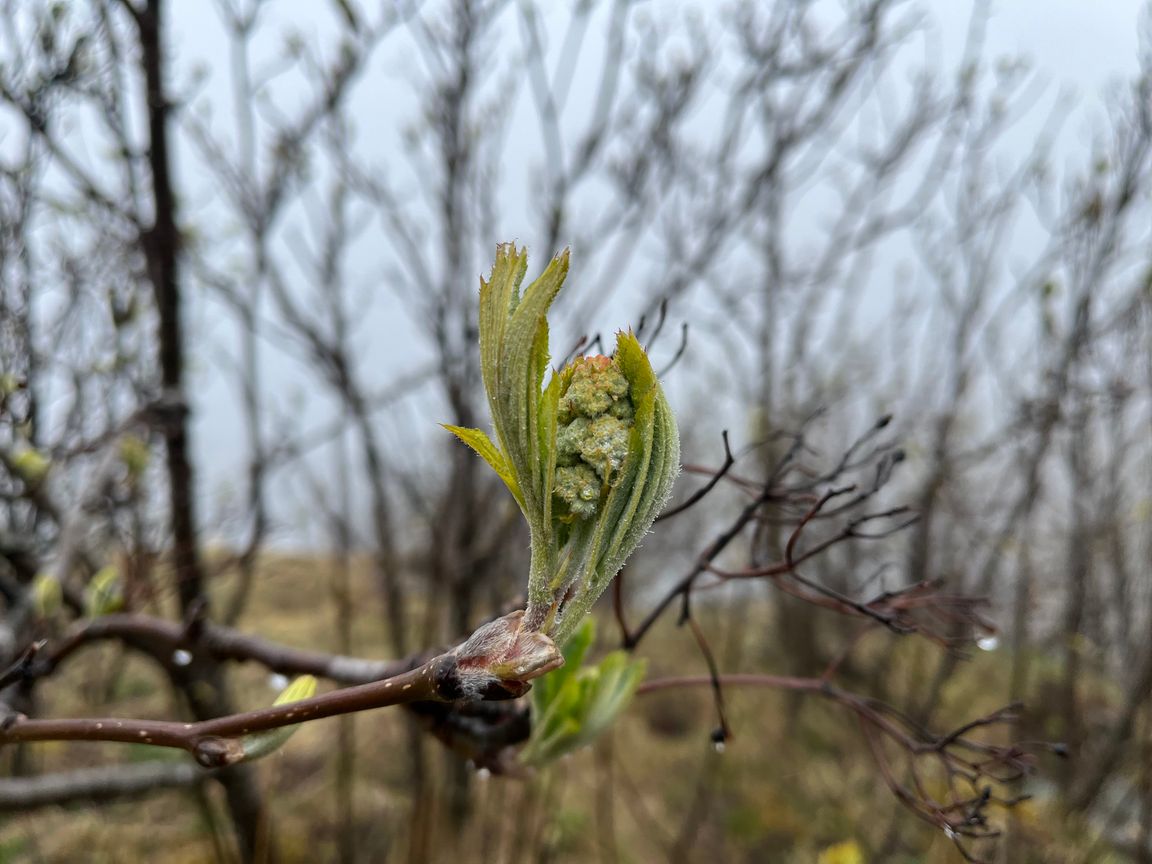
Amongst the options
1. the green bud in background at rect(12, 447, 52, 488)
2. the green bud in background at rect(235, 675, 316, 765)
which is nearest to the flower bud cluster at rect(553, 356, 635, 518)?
the green bud in background at rect(235, 675, 316, 765)

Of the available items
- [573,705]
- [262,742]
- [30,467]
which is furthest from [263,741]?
[30,467]

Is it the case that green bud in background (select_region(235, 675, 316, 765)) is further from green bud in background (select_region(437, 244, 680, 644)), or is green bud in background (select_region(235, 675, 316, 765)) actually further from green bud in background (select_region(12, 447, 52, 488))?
green bud in background (select_region(12, 447, 52, 488))

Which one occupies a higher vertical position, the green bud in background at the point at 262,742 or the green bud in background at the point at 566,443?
the green bud in background at the point at 566,443

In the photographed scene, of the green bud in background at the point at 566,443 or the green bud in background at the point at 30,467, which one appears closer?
the green bud in background at the point at 566,443

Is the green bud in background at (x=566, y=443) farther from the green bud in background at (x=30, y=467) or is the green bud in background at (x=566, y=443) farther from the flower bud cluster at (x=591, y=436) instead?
the green bud in background at (x=30, y=467)

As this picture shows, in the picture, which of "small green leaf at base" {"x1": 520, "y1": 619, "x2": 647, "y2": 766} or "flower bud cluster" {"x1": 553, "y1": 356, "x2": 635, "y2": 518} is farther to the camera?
"small green leaf at base" {"x1": 520, "y1": 619, "x2": 647, "y2": 766}

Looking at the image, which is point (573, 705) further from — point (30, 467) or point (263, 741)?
point (30, 467)

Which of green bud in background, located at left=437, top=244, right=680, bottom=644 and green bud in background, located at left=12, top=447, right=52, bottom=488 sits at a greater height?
green bud in background, located at left=12, top=447, right=52, bottom=488

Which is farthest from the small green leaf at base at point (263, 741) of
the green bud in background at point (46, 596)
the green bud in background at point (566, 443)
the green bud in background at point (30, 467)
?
the green bud in background at point (30, 467)

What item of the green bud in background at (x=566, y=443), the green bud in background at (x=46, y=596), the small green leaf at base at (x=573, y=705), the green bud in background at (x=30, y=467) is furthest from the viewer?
the green bud in background at (x=30, y=467)

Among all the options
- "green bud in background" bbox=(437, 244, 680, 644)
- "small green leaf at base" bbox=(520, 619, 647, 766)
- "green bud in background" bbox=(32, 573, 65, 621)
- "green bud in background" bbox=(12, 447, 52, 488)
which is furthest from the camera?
"green bud in background" bbox=(12, 447, 52, 488)
